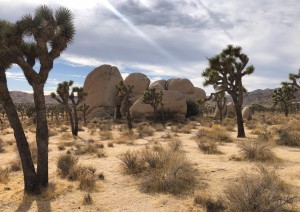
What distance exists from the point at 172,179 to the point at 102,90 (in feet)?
118

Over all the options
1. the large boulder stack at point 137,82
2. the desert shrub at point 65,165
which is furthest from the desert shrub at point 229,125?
the desert shrub at point 65,165

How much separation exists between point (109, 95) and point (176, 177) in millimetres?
35470

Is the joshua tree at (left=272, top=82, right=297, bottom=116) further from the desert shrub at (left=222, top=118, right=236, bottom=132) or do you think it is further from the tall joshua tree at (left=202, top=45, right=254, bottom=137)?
the tall joshua tree at (left=202, top=45, right=254, bottom=137)

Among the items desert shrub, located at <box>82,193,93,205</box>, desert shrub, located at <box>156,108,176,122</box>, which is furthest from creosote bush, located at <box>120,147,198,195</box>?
desert shrub, located at <box>156,108,176,122</box>

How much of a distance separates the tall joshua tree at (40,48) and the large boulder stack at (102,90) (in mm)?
33858

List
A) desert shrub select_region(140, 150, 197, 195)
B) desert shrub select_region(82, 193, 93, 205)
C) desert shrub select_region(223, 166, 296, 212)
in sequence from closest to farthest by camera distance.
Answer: desert shrub select_region(223, 166, 296, 212) → desert shrub select_region(82, 193, 93, 205) → desert shrub select_region(140, 150, 197, 195)

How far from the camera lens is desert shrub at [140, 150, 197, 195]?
772 centimetres

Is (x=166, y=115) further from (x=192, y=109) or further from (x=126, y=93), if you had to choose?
(x=126, y=93)

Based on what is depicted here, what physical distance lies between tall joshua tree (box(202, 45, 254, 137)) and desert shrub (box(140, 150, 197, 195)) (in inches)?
410

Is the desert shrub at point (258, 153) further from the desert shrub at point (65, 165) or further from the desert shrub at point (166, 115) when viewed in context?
the desert shrub at point (166, 115)

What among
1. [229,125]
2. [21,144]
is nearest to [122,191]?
[21,144]

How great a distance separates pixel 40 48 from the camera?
771cm

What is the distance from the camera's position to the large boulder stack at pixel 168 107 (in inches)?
1427

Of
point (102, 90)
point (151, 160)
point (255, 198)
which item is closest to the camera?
point (255, 198)
